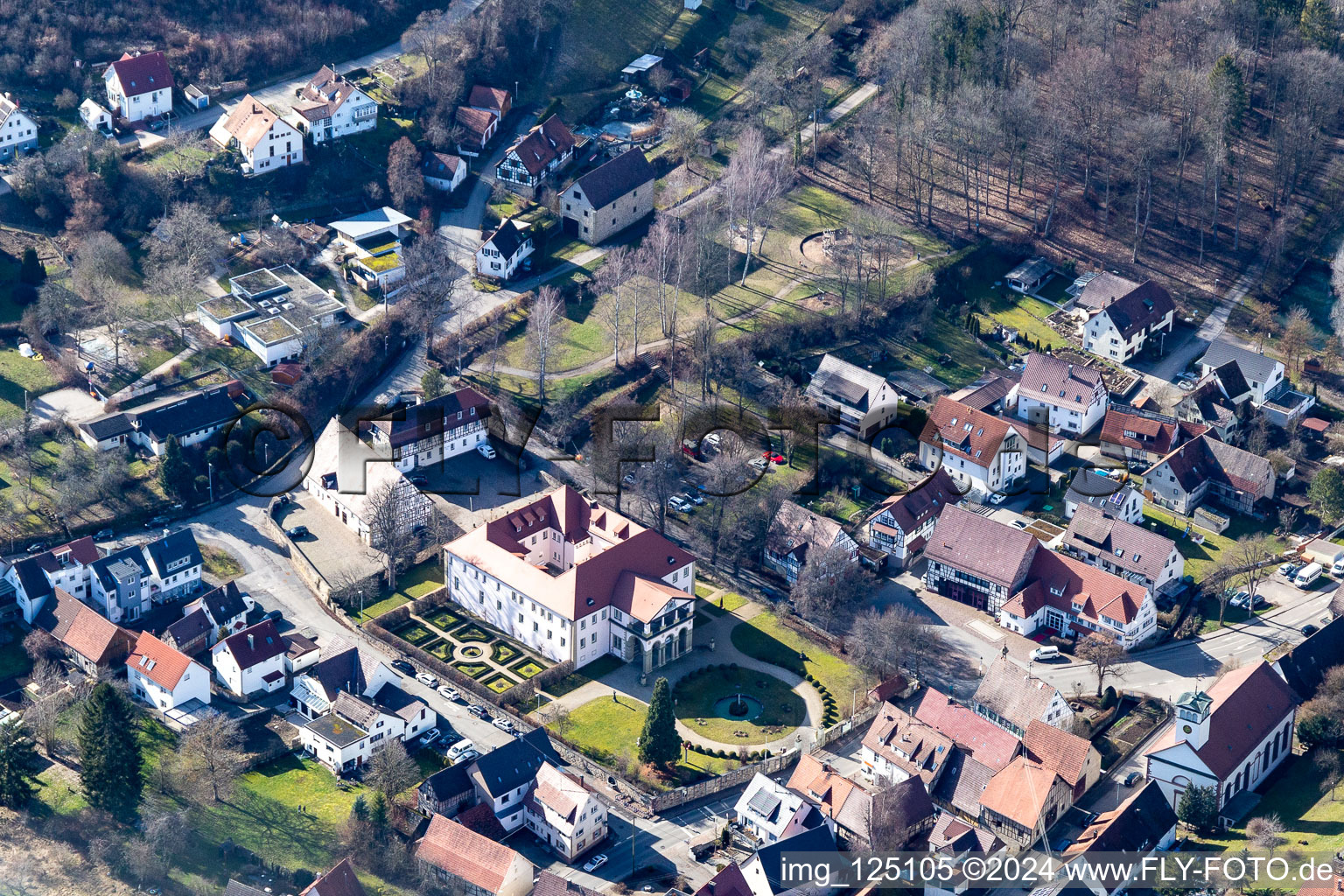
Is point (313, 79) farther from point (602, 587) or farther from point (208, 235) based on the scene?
point (602, 587)

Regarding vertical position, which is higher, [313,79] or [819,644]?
[313,79]

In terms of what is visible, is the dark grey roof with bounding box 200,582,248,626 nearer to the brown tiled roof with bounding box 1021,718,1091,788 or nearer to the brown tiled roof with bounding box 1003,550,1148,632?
the brown tiled roof with bounding box 1021,718,1091,788

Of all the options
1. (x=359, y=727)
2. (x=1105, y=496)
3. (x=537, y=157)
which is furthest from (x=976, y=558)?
(x=537, y=157)

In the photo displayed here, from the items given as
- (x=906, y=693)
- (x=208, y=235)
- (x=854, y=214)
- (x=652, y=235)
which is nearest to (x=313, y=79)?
(x=208, y=235)

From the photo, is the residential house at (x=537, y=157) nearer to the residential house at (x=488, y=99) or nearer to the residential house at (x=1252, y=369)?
the residential house at (x=488, y=99)

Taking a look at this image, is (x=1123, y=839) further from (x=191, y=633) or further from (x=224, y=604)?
(x=191, y=633)

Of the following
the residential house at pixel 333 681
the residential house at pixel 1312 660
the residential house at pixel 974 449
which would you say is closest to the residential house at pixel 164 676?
the residential house at pixel 333 681

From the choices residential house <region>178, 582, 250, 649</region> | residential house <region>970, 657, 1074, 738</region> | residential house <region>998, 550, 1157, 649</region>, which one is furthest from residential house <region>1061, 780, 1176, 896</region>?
residential house <region>178, 582, 250, 649</region>

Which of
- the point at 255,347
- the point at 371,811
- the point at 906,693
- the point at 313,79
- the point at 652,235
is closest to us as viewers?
the point at 371,811
